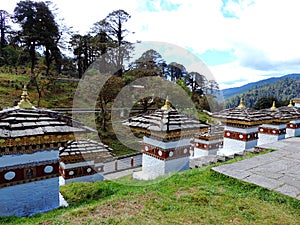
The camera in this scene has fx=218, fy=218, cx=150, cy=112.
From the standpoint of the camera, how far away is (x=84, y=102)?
2061 cm

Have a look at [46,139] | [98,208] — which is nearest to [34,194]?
[46,139]

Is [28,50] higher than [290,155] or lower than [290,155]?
higher

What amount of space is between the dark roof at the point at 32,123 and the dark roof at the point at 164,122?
70.8 inches

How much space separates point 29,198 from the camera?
4.32 m

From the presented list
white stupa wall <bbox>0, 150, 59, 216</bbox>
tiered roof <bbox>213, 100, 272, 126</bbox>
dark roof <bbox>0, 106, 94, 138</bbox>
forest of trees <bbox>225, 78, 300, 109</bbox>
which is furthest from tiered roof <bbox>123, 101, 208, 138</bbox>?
forest of trees <bbox>225, 78, 300, 109</bbox>

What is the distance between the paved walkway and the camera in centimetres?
397

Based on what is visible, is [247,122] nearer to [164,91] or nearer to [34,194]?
[34,194]

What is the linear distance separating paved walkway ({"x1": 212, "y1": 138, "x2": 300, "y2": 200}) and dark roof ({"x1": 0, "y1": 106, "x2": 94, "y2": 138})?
3371 millimetres

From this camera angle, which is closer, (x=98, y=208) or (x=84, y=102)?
(x=98, y=208)

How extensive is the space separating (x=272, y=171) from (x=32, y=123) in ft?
16.7

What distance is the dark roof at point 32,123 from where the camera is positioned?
3.98 m

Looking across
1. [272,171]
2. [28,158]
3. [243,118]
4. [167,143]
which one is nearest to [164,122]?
[167,143]

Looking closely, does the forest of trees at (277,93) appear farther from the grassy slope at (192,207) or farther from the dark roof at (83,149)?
the grassy slope at (192,207)

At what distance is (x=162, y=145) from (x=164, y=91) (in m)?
12.3
